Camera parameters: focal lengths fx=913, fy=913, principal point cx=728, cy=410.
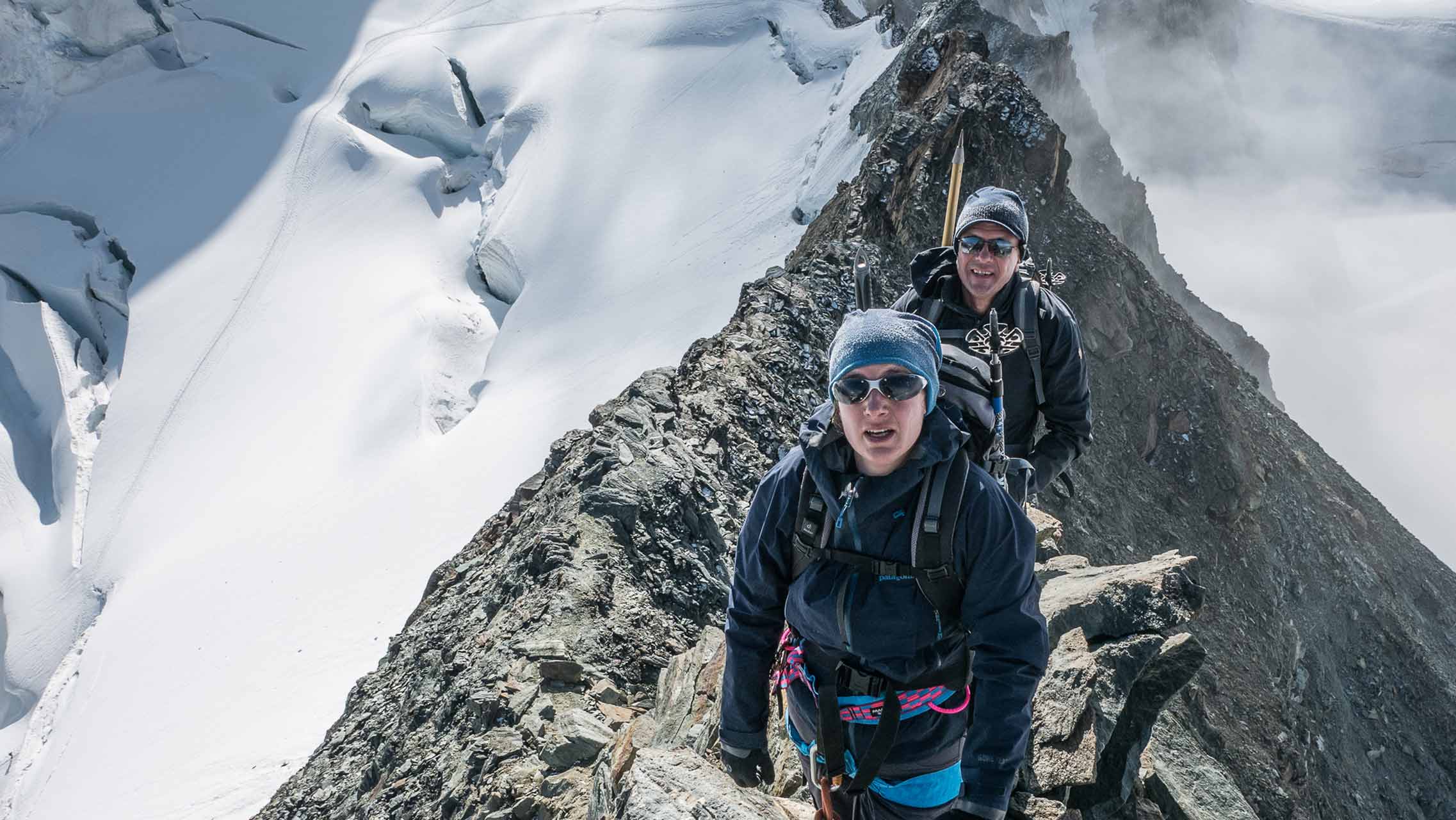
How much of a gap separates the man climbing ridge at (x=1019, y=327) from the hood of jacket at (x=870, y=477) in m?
2.23

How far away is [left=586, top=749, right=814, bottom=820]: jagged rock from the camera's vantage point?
166 inches

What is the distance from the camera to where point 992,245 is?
527cm

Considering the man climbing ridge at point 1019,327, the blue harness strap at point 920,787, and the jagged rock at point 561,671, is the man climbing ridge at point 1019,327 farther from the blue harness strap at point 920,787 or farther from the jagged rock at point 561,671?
the jagged rock at point 561,671

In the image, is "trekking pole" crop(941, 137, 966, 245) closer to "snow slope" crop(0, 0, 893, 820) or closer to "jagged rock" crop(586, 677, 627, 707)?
"jagged rock" crop(586, 677, 627, 707)

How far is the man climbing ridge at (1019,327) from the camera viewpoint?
5270mm

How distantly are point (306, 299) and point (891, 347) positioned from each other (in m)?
37.3

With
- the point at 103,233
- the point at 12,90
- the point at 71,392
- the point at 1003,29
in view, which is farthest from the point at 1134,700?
the point at 12,90

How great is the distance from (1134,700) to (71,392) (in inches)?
1592

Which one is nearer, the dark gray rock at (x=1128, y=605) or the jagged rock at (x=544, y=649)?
the dark gray rock at (x=1128, y=605)

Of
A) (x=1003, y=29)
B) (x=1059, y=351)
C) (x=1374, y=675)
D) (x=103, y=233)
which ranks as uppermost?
(x=1003, y=29)

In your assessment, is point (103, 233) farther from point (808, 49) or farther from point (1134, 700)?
point (1134, 700)

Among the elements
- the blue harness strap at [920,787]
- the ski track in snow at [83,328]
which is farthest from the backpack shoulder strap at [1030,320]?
the ski track in snow at [83,328]

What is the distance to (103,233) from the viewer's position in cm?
4106

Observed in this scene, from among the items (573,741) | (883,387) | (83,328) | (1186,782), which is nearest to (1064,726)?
(1186,782)
